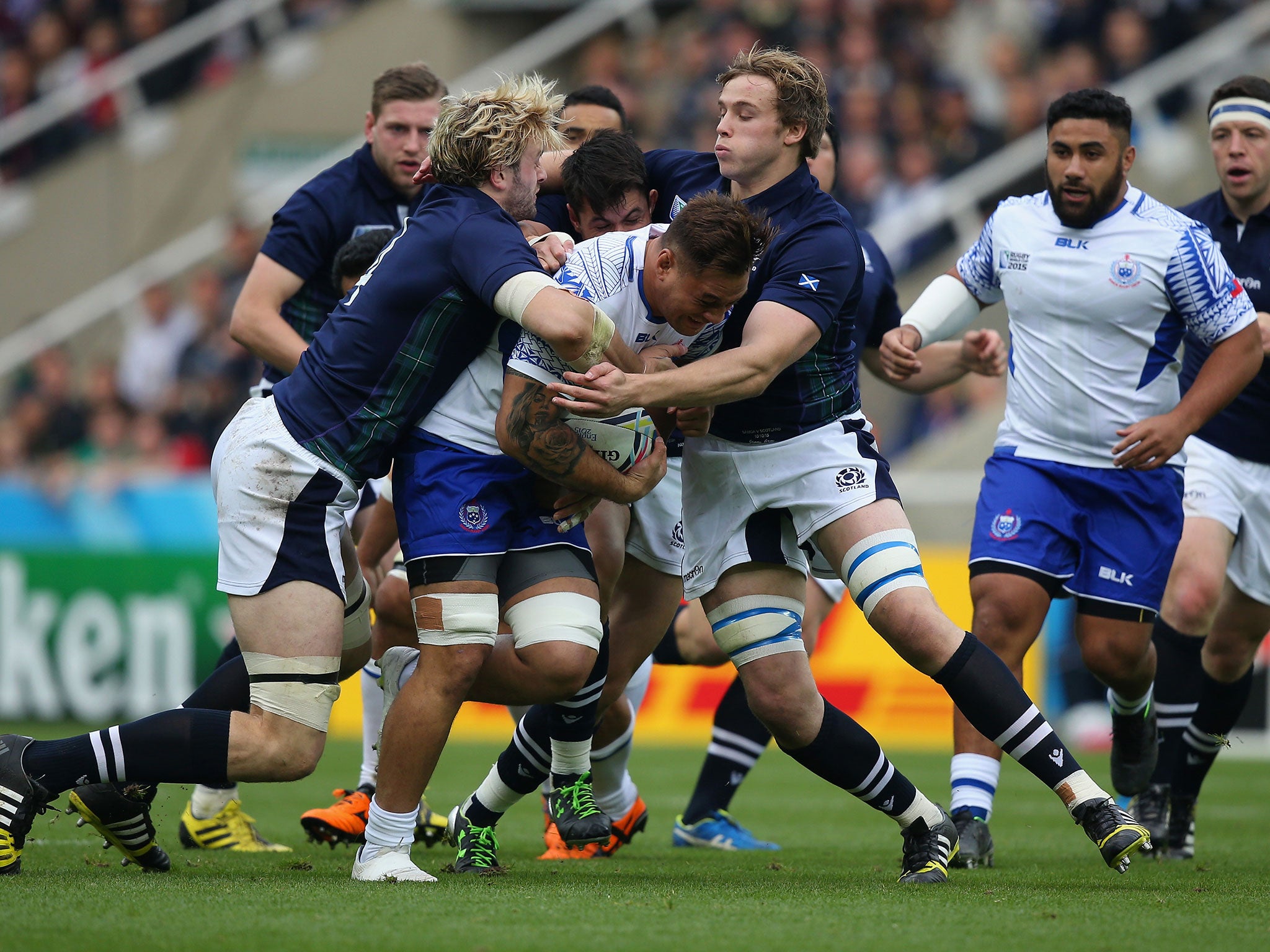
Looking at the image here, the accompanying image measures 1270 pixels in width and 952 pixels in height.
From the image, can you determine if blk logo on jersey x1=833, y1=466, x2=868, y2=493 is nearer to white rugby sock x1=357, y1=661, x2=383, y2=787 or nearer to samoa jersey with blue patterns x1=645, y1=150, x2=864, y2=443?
samoa jersey with blue patterns x1=645, y1=150, x2=864, y2=443

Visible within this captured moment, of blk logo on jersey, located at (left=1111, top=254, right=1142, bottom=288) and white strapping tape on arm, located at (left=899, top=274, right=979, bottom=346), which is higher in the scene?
blk logo on jersey, located at (left=1111, top=254, right=1142, bottom=288)

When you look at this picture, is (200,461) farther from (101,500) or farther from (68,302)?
(68,302)

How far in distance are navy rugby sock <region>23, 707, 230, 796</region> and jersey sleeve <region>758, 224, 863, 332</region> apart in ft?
7.06

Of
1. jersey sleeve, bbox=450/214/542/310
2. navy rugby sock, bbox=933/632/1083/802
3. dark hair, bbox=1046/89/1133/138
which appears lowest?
navy rugby sock, bbox=933/632/1083/802

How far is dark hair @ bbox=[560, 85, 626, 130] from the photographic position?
22.8 feet

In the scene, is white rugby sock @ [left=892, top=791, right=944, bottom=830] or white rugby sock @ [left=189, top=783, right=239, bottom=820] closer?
white rugby sock @ [left=892, top=791, right=944, bottom=830]

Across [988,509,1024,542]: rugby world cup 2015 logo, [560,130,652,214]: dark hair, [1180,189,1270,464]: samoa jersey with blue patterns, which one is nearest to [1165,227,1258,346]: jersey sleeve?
[1180,189,1270,464]: samoa jersey with blue patterns

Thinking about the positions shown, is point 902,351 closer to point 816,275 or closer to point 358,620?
point 816,275

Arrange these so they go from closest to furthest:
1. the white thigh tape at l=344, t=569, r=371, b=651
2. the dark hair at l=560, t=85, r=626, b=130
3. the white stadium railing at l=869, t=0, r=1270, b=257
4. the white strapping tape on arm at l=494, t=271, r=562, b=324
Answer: the white strapping tape on arm at l=494, t=271, r=562, b=324, the white thigh tape at l=344, t=569, r=371, b=651, the dark hair at l=560, t=85, r=626, b=130, the white stadium railing at l=869, t=0, r=1270, b=257

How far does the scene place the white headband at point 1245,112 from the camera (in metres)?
6.48

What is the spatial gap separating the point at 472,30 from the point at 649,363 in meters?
15.5

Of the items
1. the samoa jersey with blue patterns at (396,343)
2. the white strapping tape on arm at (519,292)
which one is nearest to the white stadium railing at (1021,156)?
the samoa jersey with blue patterns at (396,343)

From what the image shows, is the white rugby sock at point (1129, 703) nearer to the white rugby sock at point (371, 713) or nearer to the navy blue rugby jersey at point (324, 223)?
the white rugby sock at point (371, 713)

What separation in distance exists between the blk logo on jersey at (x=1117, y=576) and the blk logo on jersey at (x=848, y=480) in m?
1.32
